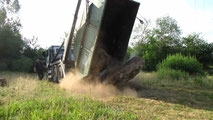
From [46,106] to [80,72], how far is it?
2269mm

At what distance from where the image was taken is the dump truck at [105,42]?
5.12 m

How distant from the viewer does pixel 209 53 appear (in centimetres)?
2261

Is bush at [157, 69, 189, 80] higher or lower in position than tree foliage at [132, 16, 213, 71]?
lower

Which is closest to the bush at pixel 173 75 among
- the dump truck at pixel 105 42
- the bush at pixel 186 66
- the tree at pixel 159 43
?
the bush at pixel 186 66

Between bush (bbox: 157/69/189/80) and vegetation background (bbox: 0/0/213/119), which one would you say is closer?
vegetation background (bbox: 0/0/213/119)

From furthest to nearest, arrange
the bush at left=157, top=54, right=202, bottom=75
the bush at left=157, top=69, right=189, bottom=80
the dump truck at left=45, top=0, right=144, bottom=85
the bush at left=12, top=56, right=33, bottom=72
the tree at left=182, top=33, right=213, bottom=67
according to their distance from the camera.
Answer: the tree at left=182, top=33, right=213, bottom=67, the bush at left=12, top=56, right=33, bottom=72, the bush at left=157, top=54, right=202, bottom=75, the bush at left=157, top=69, right=189, bottom=80, the dump truck at left=45, top=0, right=144, bottom=85

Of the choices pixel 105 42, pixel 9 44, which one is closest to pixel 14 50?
pixel 9 44

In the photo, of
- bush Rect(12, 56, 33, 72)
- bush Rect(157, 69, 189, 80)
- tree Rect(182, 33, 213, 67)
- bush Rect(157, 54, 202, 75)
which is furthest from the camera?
tree Rect(182, 33, 213, 67)

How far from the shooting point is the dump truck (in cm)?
512

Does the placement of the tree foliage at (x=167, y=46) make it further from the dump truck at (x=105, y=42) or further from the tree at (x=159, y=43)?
the dump truck at (x=105, y=42)

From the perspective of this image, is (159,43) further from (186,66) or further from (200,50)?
(186,66)

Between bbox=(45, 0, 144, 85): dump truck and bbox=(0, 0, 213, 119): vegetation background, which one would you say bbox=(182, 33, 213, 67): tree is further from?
bbox=(45, 0, 144, 85): dump truck

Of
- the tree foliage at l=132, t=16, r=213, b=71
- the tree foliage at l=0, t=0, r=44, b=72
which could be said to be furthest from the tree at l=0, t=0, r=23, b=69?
the tree foliage at l=132, t=16, r=213, b=71

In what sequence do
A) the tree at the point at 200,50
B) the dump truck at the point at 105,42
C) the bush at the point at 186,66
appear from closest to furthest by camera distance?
the dump truck at the point at 105,42
the bush at the point at 186,66
the tree at the point at 200,50
